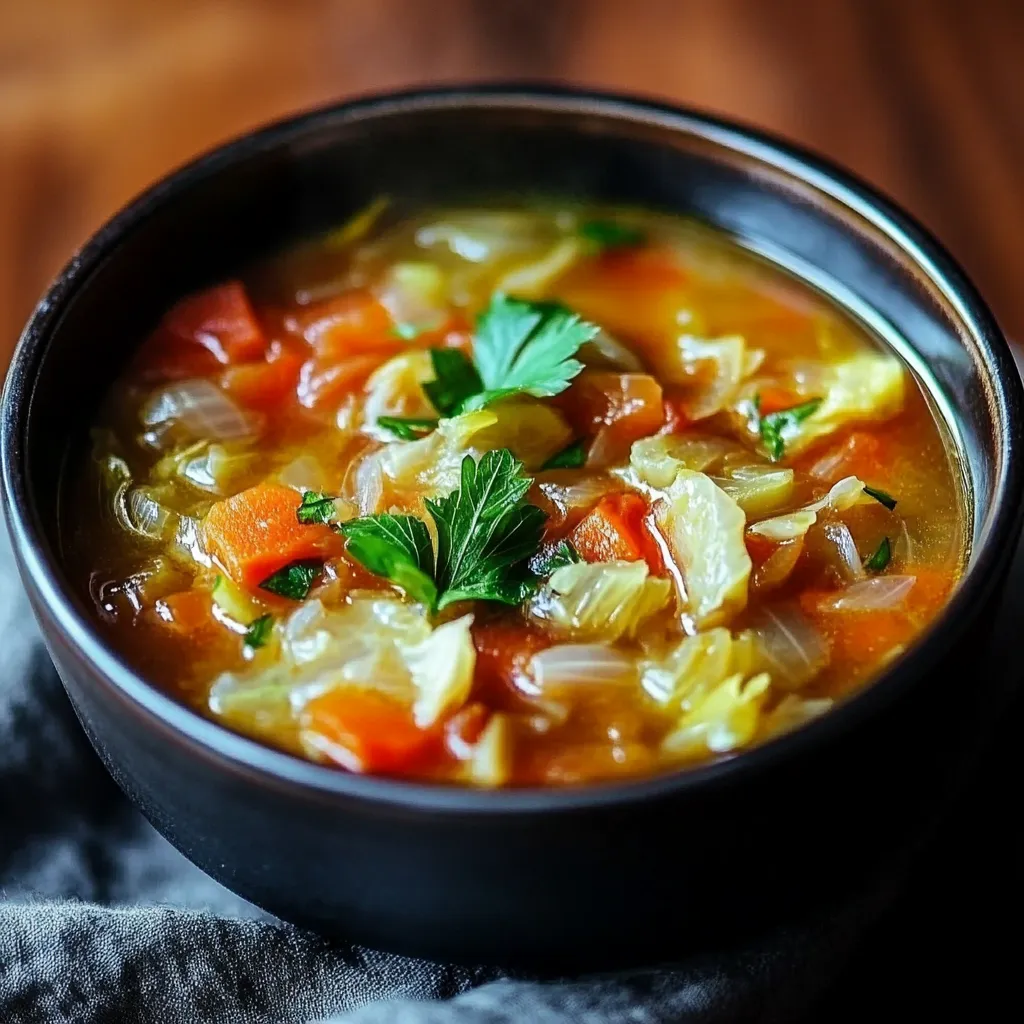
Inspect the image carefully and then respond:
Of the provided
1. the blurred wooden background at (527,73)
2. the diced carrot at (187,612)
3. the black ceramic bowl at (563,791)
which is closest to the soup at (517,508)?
the diced carrot at (187,612)

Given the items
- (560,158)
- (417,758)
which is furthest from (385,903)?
(560,158)

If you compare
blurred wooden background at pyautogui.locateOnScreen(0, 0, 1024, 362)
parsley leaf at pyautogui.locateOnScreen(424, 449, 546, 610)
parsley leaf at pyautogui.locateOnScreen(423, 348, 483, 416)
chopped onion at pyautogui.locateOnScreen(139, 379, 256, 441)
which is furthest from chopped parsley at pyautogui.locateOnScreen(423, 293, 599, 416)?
blurred wooden background at pyautogui.locateOnScreen(0, 0, 1024, 362)

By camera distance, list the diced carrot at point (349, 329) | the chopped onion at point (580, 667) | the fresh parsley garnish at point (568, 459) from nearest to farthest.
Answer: the chopped onion at point (580, 667), the fresh parsley garnish at point (568, 459), the diced carrot at point (349, 329)

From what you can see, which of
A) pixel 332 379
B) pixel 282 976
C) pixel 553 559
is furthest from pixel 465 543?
pixel 282 976

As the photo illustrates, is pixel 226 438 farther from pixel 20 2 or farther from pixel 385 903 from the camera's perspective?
pixel 20 2

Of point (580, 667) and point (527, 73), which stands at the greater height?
point (527, 73)

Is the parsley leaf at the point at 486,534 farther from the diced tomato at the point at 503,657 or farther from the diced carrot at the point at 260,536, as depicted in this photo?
the diced carrot at the point at 260,536

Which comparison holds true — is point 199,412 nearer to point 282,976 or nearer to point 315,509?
point 315,509
